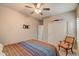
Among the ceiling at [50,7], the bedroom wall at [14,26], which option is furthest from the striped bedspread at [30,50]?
the ceiling at [50,7]

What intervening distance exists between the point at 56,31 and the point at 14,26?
0.71m

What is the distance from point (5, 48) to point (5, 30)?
0.29 m

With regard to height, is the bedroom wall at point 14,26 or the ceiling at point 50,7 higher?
the ceiling at point 50,7

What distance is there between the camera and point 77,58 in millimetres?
1902

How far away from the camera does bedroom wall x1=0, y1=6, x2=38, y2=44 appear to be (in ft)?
6.35

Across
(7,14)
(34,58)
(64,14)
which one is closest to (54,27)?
(64,14)

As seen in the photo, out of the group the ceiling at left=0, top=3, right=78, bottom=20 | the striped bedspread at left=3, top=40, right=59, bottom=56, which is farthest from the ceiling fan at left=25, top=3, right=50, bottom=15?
the striped bedspread at left=3, top=40, right=59, bottom=56

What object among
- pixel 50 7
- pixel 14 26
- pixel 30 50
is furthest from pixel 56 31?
pixel 14 26

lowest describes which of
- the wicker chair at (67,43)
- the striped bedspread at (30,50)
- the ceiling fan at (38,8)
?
the striped bedspread at (30,50)

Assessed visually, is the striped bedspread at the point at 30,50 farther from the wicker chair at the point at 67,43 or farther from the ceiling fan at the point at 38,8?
the ceiling fan at the point at 38,8

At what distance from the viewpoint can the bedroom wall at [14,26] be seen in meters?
1.93

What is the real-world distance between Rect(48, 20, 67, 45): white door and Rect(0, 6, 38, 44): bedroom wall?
26 centimetres

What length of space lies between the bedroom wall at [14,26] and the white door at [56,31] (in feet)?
0.84

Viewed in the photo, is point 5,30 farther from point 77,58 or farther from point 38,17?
point 77,58
